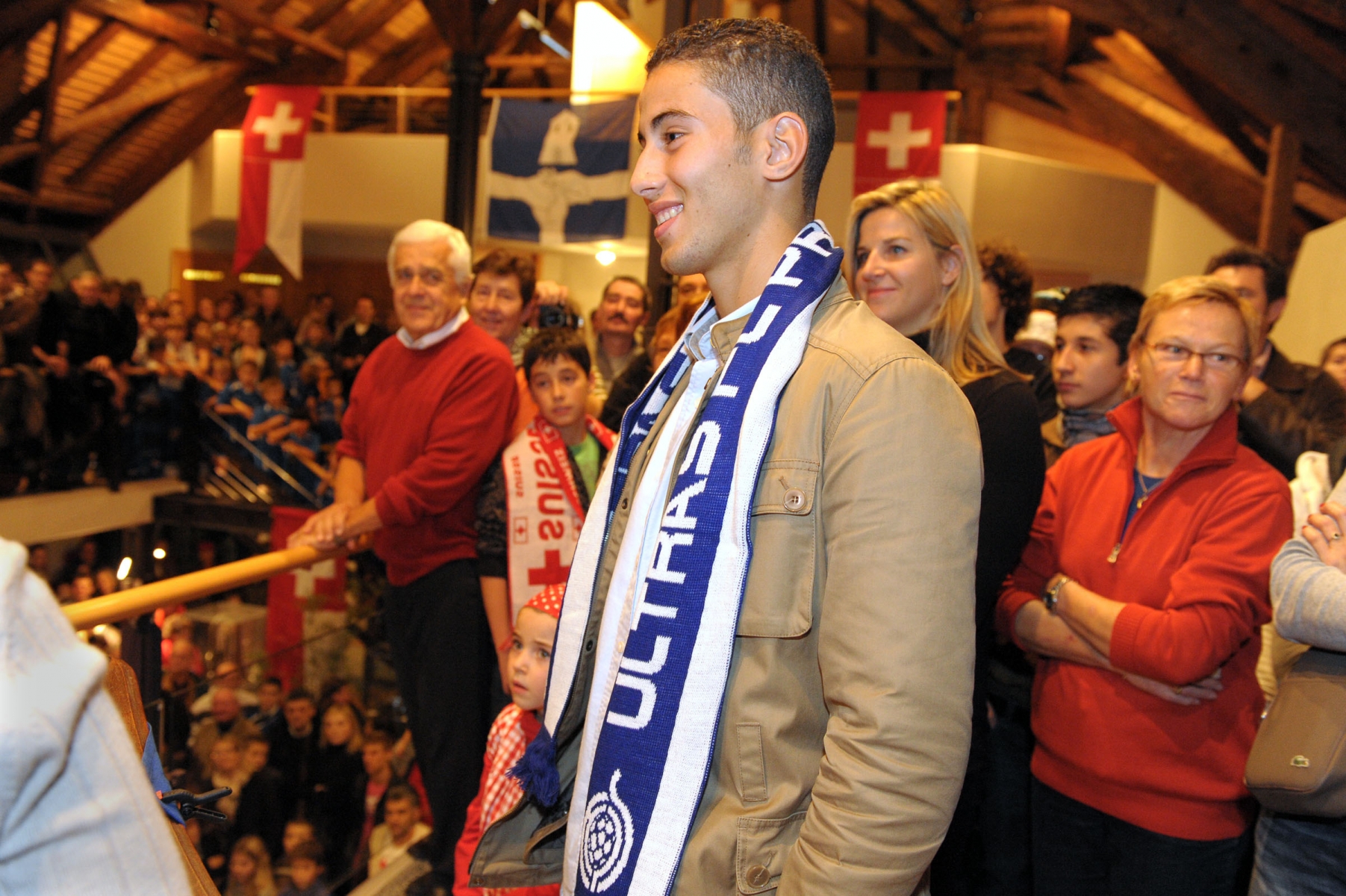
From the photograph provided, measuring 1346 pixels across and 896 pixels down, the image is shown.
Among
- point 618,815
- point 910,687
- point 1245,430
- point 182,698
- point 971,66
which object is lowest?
point 182,698

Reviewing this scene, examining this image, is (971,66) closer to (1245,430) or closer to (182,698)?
(1245,430)

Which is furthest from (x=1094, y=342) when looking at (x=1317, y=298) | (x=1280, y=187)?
(x=1280, y=187)

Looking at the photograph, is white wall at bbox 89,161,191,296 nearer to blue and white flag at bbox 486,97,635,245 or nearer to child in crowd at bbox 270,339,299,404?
child in crowd at bbox 270,339,299,404

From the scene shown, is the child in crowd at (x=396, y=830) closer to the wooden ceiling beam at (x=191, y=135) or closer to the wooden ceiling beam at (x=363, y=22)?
the wooden ceiling beam at (x=363, y=22)

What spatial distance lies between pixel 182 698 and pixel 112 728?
184cm

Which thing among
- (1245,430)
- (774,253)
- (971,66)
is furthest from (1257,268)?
(971,66)

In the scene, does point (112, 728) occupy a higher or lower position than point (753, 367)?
lower

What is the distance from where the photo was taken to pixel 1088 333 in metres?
2.32

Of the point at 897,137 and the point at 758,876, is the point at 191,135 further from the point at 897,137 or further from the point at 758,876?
the point at 758,876

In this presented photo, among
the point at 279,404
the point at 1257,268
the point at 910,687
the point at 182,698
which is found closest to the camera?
the point at 910,687

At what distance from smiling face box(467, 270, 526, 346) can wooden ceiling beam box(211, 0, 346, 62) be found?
32.9 feet

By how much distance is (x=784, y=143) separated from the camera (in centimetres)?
115

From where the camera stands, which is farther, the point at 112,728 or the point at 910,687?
the point at 910,687

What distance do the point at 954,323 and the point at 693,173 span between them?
33.8 inches
